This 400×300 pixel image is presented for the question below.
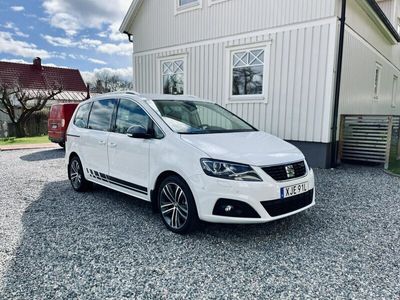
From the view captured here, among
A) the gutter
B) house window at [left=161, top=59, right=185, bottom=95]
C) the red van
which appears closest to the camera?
the gutter

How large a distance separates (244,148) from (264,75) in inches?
218

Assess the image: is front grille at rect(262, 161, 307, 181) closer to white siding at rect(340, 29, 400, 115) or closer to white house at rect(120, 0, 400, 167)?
white house at rect(120, 0, 400, 167)

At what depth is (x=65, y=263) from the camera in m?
3.08

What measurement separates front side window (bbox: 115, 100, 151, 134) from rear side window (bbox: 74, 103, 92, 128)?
114 cm

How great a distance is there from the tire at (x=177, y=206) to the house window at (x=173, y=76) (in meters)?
7.52

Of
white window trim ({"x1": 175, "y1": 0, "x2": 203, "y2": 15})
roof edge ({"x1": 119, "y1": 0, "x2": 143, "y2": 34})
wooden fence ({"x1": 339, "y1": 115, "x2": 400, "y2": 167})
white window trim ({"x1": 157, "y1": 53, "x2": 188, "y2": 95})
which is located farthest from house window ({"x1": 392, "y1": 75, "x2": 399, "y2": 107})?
roof edge ({"x1": 119, "y1": 0, "x2": 143, "y2": 34})

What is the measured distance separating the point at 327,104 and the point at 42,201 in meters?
6.58

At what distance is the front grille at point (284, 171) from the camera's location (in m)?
3.37

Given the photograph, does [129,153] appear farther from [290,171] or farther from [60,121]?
[60,121]

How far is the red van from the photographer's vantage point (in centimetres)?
1103

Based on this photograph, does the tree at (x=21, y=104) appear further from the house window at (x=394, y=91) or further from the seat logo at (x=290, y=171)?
the house window at (x=394, y=91)

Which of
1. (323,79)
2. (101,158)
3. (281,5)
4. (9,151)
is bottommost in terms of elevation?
(9,151)

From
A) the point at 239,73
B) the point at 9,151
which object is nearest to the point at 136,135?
the point at 239,73

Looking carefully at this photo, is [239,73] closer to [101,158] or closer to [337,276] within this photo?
[101,158]
